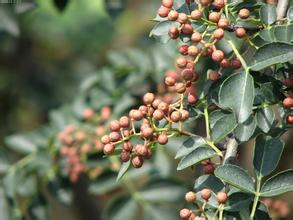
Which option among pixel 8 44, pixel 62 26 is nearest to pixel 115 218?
pixel 8 44

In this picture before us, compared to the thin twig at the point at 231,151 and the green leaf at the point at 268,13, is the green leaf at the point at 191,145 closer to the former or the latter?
the thin twig at the point at 231,151

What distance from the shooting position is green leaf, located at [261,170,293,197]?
1024 mm

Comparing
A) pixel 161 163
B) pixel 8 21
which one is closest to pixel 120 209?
pixel 161 163

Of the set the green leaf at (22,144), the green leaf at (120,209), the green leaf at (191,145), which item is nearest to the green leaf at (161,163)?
the green leaf at (120,209)

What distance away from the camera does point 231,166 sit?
Result: 39.1 inches

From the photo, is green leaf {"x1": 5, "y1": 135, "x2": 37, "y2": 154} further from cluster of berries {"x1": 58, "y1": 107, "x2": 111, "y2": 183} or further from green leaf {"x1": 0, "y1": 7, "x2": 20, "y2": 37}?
green leaf {"x1": 0, "y1": 7, "x2": 20, "y2": 37}

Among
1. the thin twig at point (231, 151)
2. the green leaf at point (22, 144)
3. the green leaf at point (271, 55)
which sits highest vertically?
the green leaf at point (271, 55)

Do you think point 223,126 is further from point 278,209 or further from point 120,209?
point 120,209

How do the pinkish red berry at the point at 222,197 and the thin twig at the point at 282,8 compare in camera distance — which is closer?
the pinkish red berry at the point at 222,197

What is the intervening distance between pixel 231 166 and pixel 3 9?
4.10 ft

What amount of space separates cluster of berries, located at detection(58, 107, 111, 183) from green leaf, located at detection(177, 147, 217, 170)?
0.86 m

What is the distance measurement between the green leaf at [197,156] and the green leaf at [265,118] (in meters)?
0.08

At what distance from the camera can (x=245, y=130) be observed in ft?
3.32

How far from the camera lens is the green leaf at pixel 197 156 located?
102cm
